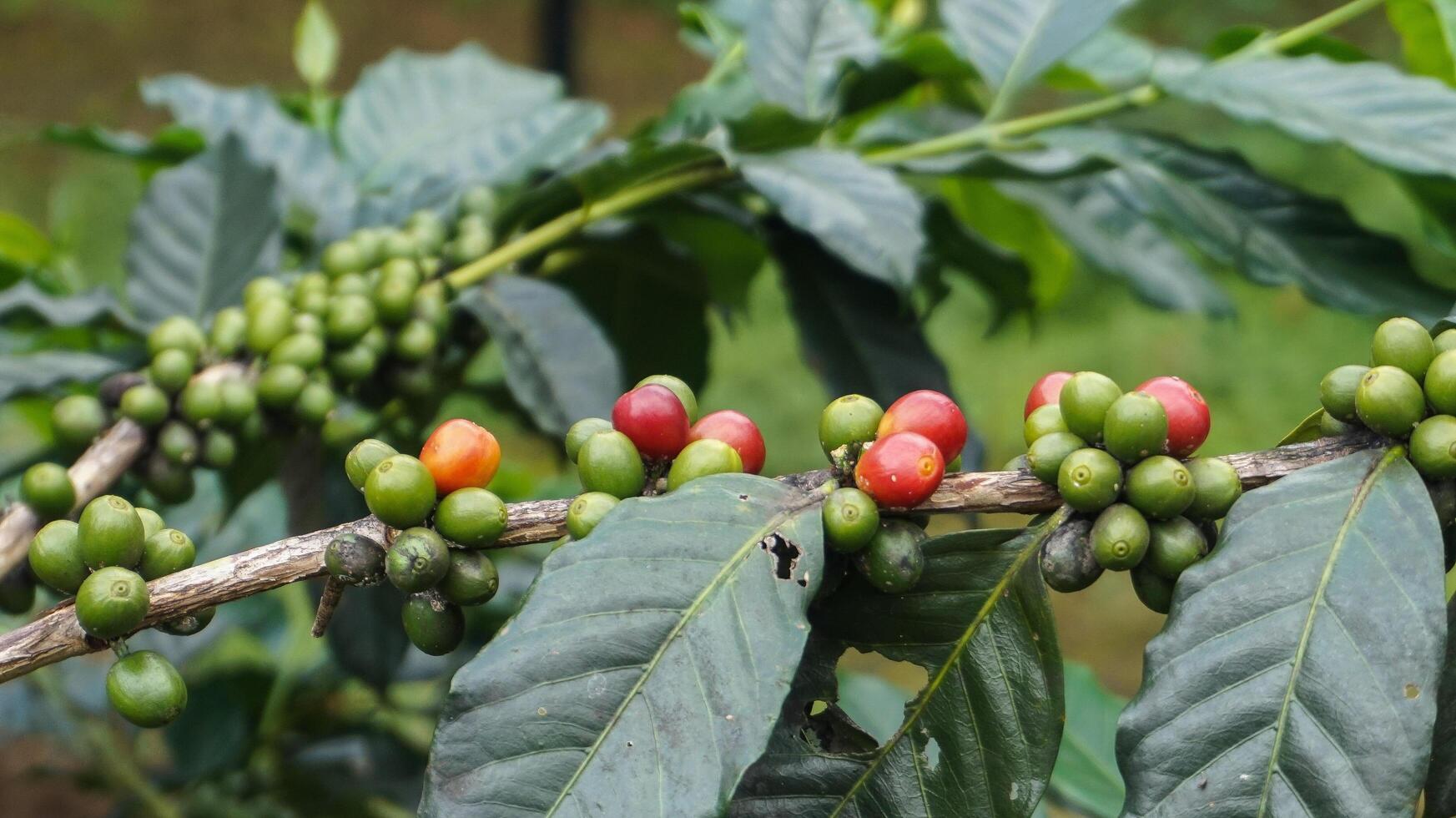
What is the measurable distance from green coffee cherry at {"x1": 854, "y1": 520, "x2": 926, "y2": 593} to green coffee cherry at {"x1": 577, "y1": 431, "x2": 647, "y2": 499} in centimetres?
13

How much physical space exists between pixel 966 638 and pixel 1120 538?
10 centimetres

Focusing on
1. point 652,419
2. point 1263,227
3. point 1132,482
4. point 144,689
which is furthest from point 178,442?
point 1263,227

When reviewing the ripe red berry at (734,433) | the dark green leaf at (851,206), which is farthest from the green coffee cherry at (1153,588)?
the dark green leaf at (851,206)

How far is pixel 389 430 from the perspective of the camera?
1381 mm

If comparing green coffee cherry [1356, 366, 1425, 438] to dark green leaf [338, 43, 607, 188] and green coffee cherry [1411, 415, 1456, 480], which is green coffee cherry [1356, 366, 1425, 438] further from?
dark green leaf [338, 43, 607, 188]

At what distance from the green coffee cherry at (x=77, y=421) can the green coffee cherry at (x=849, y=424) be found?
0.65 metres

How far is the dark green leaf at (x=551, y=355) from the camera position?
1069 mm

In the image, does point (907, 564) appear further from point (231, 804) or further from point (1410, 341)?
point (231, 804)

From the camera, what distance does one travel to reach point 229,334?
106 cm

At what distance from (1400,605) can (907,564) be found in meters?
0.22

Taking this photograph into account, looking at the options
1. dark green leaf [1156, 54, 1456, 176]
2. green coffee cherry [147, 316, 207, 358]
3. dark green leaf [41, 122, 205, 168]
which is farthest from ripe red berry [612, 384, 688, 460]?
dark green leaf [41, 122, 205, 168]

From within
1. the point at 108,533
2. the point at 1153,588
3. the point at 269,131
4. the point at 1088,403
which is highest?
the point at 269,131

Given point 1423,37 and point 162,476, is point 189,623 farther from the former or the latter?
point 1423,37

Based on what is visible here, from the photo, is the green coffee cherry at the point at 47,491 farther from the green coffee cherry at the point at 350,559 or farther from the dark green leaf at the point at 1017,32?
the dark green leaf at the point at 1017,32
